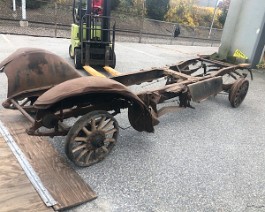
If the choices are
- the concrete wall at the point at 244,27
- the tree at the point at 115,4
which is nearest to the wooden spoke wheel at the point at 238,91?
the concrete wall at the point at 244,27

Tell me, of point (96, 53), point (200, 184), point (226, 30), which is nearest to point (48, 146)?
point (200, 184)

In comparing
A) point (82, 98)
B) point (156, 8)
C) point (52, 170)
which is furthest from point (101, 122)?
point (156, 8)

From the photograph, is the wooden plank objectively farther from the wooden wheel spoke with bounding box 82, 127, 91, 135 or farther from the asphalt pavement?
the wooden wheel spoke with bounding box 82, 127, 91, 135

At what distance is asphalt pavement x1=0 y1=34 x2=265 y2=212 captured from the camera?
3100 millimetres

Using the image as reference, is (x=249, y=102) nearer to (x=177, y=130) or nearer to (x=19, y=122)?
(x=177, y=130)

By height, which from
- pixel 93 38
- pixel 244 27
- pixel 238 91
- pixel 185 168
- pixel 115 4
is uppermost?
pixel 244 27

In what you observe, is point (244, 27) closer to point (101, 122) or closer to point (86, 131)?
point (101, 122)

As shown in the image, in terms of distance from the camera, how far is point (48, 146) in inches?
148

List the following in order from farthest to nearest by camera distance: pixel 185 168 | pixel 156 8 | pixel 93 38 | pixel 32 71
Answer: pixel 156 8, pixel 93 38, pixel 32 71, pixel 185 168

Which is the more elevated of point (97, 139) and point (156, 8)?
point (156, 8)

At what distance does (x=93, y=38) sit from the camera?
8.17 meters

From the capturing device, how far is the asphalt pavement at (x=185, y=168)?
310 centimetres

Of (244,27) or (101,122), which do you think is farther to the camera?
(244,27)

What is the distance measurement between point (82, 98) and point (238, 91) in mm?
3989
